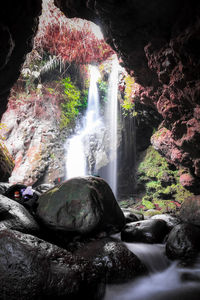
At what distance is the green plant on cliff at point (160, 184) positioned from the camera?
8.89m

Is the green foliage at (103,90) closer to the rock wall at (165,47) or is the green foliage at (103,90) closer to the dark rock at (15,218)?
the rock wall at (165,47)

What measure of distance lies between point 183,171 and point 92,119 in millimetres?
7797

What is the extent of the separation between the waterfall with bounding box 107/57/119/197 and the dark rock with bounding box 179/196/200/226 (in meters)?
6.25

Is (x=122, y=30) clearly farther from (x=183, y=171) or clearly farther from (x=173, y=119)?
(x=183, y=171)

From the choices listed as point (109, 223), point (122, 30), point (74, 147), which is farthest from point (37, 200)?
point (74, 147)

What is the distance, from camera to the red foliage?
10.2 m

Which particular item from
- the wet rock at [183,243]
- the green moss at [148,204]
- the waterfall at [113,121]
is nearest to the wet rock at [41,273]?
the wet rock at [183,243]

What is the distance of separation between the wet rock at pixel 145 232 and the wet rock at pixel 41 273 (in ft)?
7.37

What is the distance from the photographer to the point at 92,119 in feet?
43.6

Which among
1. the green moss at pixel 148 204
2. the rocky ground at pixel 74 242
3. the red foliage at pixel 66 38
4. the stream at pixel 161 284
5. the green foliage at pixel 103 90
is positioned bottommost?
the stream at pixel 161 284

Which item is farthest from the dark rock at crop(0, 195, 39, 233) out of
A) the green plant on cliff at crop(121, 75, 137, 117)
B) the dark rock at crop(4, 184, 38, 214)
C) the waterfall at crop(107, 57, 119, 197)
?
the waterfall at crop(107, 57, 119, 197)

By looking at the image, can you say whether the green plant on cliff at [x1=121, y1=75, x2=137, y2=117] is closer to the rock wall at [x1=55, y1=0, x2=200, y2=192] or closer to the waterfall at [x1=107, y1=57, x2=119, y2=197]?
the waterfall at [x1=107, y1=57, x2=119, y2=197]

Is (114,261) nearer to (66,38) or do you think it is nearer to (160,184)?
(160,184)

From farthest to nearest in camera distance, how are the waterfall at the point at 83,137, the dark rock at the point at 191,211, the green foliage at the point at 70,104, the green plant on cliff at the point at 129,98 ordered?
the green foliage at the point at 70,104
the waterfall at the point at 83,137
the green plant on cliff at the point at 129,98
the dark rock at the point at 191,211
